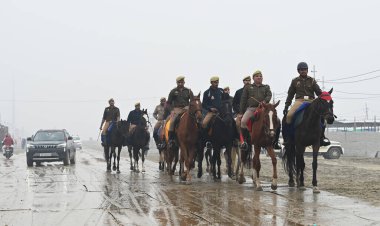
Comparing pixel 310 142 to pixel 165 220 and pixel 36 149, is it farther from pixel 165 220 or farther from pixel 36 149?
pixel 36 149

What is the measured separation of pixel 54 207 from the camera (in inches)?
394

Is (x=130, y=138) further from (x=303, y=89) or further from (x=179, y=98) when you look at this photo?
(x=303, y=89)

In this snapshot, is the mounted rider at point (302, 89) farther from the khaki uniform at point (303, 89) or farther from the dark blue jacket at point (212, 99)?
the dark blue jacket at point (212, 99)

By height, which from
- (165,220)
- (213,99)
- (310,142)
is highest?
(213,99)

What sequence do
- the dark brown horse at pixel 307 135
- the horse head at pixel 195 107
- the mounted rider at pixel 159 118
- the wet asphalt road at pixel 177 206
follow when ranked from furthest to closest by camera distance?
the mounted rider at pixel 159 118 → the horse head at pixel 195 107 → the dark brown horse at pixel 307 135 → the wet asphalt road at pixel 177 206

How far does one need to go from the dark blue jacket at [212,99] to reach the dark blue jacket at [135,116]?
572 cm

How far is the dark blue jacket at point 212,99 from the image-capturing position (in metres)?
15.5

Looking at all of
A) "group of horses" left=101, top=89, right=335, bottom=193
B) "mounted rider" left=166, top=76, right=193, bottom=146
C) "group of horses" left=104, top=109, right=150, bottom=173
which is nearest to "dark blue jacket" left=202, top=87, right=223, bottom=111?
"group of horses" left=101, top=89, right=335, bottom=193

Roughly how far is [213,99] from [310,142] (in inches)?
146

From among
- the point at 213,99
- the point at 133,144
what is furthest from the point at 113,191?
the point at 133,144

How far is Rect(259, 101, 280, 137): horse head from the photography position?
12.4m

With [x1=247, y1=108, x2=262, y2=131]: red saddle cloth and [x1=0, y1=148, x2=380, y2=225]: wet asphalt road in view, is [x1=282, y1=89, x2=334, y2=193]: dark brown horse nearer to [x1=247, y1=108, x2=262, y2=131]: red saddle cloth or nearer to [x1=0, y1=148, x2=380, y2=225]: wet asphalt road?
[x1=0, y1=148, x2=380, y2=225]: wet asphalt road

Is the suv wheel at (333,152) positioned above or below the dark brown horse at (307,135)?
below

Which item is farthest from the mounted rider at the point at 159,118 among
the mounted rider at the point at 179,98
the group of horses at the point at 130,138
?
the mounted rider at the point at 179,98
